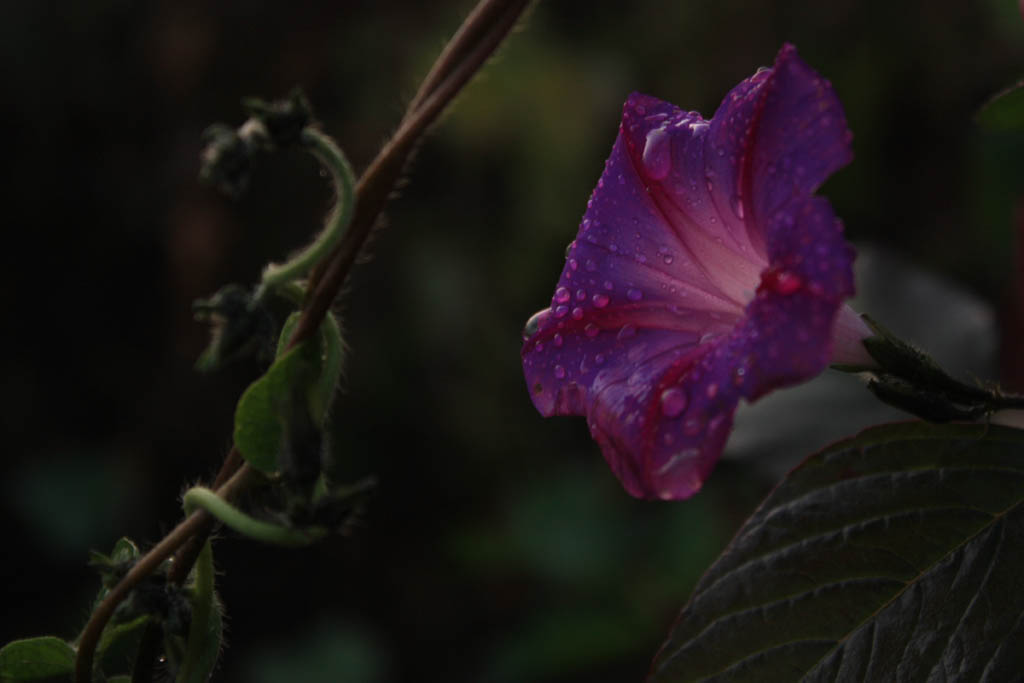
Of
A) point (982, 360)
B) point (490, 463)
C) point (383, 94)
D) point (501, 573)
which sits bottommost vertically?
point (501, 573)

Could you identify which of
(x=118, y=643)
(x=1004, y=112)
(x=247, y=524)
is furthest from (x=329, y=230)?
(x=1004, y=112)

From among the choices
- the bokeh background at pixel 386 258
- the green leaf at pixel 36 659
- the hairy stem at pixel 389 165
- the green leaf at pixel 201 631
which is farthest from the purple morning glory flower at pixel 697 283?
the bokeh background at pixel 386 258

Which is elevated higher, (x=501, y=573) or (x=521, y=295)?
(x=521, y=295)

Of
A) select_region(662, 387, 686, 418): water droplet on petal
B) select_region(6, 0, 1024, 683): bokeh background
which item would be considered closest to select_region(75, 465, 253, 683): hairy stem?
select_region(662, 387, 686, 418): water droplet on petal

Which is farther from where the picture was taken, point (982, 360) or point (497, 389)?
point (497, 389)

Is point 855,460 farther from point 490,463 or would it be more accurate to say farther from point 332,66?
point 332,66

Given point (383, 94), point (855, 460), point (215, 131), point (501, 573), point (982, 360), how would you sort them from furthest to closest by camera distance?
point (383, 94), point (501, 573), point (982, 360), point (855, 460), point (215, 131)

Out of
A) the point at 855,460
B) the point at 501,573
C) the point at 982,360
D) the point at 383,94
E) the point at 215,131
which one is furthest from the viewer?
the point at 383,94

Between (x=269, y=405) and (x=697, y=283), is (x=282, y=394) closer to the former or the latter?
(x=269, y=405)

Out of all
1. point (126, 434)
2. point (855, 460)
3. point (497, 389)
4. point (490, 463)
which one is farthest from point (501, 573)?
point (855, 460)
